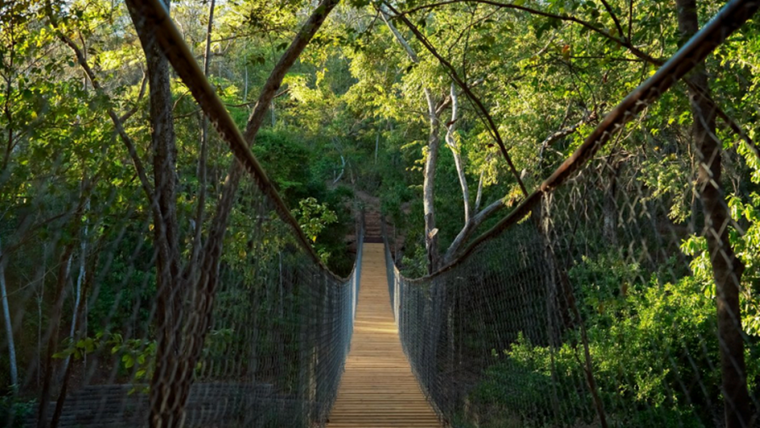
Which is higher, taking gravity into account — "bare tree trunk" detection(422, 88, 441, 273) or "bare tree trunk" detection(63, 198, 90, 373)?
"bare tree trunk" detection(422, 88, 441, 273)

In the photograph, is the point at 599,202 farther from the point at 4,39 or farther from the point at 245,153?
the point at 4,39

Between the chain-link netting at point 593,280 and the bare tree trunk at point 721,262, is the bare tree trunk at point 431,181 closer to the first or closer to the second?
the chain-link netting at point 593,280

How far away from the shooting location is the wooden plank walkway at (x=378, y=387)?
4.23 metres

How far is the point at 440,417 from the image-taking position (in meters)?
4.08

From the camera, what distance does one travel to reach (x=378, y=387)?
5383 mm

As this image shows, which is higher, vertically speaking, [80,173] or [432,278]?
[80,173]

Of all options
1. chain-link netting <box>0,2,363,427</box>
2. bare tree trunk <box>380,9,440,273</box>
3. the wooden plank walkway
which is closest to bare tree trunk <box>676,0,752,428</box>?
chain-link netting <box>0,2,363,427</box>

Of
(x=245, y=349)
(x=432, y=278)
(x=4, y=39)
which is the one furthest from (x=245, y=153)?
(x=4, y=39)

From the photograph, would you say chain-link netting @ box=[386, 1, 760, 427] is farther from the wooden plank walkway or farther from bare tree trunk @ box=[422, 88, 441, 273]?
bare tree trunk @ box=[422, 88, 441, 273]

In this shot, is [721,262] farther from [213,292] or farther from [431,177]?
[431,177]

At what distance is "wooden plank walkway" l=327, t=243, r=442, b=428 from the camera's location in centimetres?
423

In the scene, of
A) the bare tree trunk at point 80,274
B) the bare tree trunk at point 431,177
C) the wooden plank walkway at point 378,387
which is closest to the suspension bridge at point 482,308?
the wooden plank walkway at point 378,387

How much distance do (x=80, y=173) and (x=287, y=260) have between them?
2.96m

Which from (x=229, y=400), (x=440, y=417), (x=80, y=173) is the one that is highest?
(x=80, y=173)
